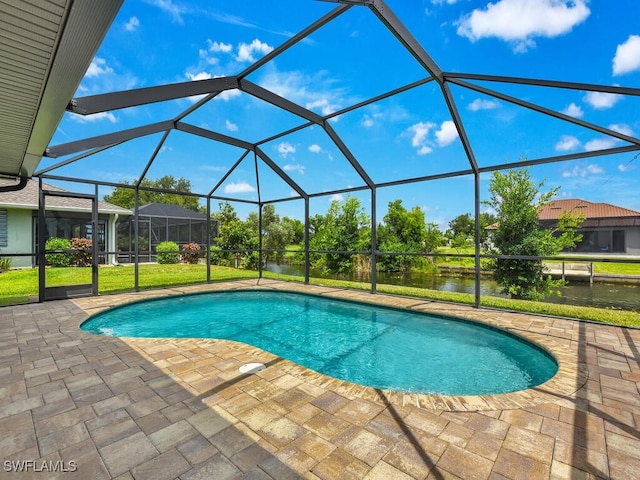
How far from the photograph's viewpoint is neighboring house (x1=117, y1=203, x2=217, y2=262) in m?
13.0

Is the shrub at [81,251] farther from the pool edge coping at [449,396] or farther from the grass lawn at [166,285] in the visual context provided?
the pool edge coping at [449,396]

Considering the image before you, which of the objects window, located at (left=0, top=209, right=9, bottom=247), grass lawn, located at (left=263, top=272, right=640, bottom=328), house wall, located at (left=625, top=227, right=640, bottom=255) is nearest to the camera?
grass lawn, located at (left=263, top=272, right=640, bottom=328)

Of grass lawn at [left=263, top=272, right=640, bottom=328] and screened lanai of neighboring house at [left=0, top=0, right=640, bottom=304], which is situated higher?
screened lanai of neighboring house at [left=0, top=0, right=640, bottom=304]

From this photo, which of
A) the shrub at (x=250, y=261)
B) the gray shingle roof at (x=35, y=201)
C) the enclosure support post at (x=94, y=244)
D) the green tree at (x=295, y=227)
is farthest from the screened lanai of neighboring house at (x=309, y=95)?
the green tree at (x=295, y=227)

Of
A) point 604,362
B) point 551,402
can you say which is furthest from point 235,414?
point 604,362

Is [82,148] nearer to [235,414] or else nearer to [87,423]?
[87,423]

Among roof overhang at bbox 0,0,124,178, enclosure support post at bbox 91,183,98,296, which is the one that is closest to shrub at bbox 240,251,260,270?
enclosure support post at bbox 91,183,98,296

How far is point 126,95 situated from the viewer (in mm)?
3898

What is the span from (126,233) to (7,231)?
3.76 meters

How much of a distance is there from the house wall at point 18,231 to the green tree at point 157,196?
33.2 feet

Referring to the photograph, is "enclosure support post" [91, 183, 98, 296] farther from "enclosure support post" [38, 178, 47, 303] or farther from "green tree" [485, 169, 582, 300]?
"green tree" [485, 169, 582, 300]

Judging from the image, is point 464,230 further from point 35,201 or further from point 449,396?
point 35,201

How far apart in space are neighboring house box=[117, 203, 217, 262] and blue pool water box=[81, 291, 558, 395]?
6821 millimetres

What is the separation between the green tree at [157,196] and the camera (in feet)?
73.1
